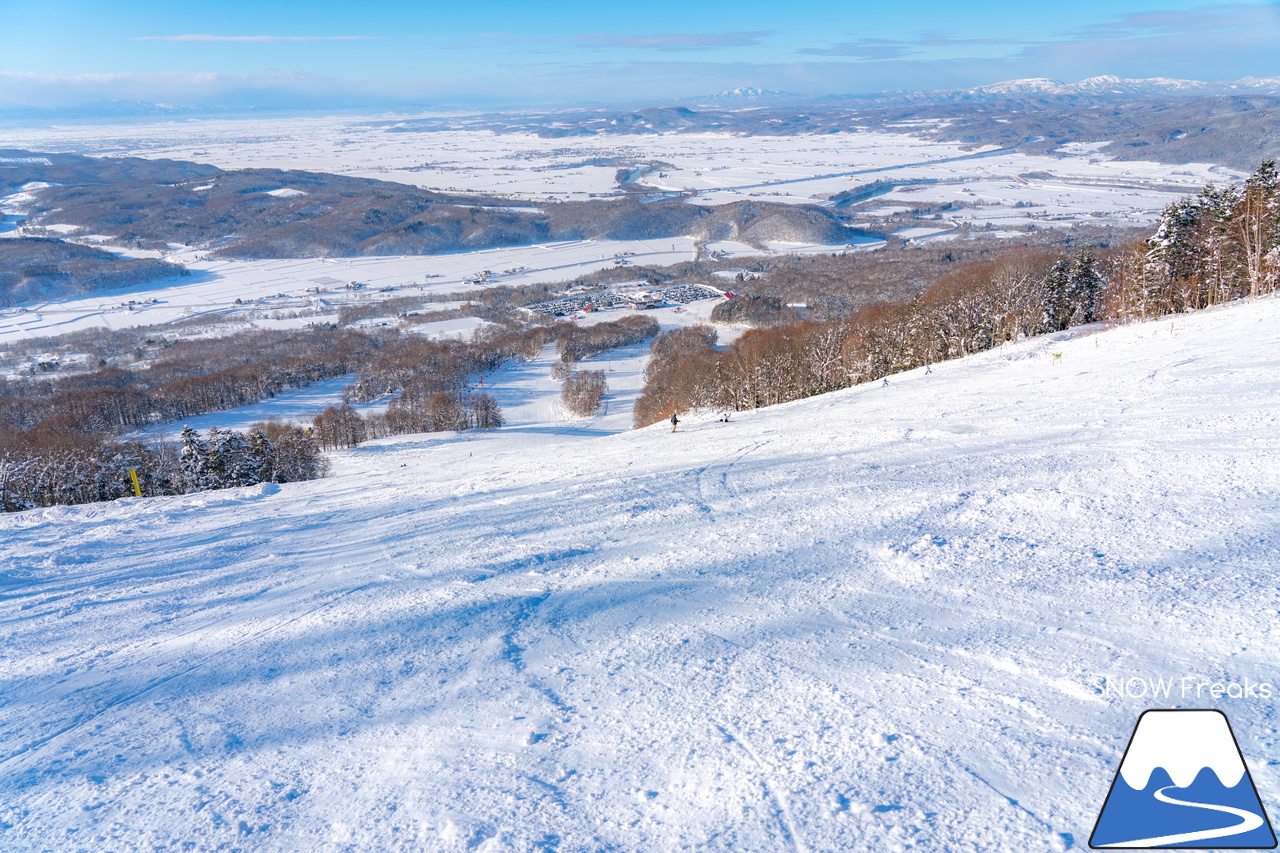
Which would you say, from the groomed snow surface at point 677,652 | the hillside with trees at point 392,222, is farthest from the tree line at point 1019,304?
the hillside with trees at point 392,222

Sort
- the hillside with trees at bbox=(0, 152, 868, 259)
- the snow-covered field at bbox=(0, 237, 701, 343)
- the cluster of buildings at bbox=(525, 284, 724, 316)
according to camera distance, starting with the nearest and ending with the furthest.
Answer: the cluster of buildings at bbox=(525, 284, 724, 316)
the snow-covered field at bbox=(0, 237, 701, 343)
the hillside with trees at bbox=(0, 152, 868, 259)

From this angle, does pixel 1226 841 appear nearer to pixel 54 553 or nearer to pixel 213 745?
pixel 213 745

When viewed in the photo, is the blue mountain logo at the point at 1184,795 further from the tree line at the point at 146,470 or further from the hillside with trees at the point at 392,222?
the hillside with trees at the point at 392,222

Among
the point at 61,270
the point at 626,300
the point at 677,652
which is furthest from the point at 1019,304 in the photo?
the point at 61,270

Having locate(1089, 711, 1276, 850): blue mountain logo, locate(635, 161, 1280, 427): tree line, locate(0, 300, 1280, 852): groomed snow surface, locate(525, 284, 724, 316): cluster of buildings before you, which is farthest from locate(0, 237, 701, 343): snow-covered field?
locate(1089, 711, 1276, 850): blue mountain logo

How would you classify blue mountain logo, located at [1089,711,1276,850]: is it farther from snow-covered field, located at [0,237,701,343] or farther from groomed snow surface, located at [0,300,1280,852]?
snow-covered field, located at [0,237,701,343]

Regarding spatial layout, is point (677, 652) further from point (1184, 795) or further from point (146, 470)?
point (146, 470)
